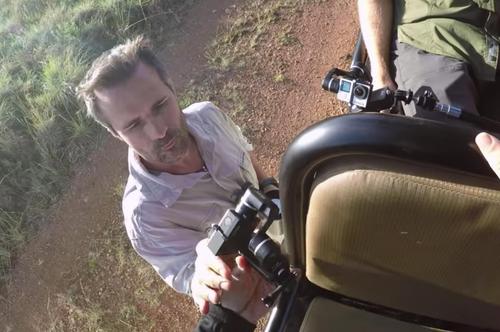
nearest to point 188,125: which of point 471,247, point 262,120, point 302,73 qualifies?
point 471,247

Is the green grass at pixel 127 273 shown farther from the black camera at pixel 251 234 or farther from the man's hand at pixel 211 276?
the black camera at pixel 251 234

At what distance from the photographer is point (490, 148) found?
786 millimetres

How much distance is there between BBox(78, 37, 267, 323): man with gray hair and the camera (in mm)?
Result: 1642

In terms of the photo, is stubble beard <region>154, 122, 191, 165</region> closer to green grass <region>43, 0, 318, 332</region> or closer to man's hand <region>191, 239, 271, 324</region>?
man's hand <region>191, 239, 271, 324</region>

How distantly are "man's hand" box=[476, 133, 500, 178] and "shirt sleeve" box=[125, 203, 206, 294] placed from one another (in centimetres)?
111

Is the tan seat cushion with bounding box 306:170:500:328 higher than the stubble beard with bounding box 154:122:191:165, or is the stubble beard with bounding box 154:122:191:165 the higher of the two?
the tan seat cushion with bounding box 306:170:500:328

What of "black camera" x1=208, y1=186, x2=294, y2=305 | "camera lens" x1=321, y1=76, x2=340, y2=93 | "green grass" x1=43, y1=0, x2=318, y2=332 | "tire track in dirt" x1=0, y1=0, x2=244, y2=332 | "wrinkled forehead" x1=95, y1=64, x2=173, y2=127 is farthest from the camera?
"tire track in dirt" x1=0, y1=0, x2=244, y2=332

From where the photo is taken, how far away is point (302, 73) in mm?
3223

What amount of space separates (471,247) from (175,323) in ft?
6.32

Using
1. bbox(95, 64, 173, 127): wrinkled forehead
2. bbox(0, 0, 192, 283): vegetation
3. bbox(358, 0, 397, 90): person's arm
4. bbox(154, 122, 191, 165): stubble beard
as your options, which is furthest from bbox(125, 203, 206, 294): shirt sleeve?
bbox(0, 0, 192, 283): vegetation

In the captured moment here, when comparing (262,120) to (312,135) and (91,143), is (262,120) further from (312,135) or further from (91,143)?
(312,135)

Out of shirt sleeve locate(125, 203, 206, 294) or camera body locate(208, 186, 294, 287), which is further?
shirt sleeve locate(125, 203, 206, 294)

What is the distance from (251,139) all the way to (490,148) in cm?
233

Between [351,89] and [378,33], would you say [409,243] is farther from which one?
[378,33]
